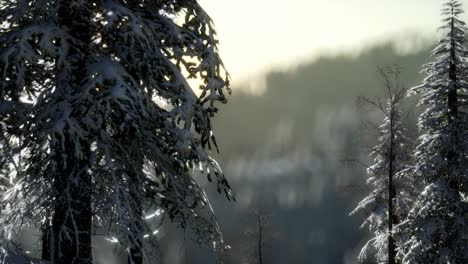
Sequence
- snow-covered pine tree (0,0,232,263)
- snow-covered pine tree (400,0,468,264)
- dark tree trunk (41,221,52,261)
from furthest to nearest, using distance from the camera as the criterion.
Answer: snow-covered pine tree (400,0,468,264) → dark tree trunk (41,221,52,261) → snow-covered pine tree (0,0,232,263)

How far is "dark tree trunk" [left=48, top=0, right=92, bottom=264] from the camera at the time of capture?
284 inches

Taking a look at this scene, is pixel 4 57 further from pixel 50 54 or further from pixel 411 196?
pixel 411 196

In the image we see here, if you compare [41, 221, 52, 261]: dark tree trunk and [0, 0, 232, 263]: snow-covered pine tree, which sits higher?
[0, 0, 232, 263]: snow-covered pine tree

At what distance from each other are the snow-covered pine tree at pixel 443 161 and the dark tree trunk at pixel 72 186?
12622 mm

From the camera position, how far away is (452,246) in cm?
1658

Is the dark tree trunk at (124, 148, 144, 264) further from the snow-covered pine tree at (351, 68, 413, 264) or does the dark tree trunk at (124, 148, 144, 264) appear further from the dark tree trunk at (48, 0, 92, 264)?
the snow-covered pine tree at (351, 68, 413, 264)

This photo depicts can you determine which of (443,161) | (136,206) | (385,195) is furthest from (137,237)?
(385,195)

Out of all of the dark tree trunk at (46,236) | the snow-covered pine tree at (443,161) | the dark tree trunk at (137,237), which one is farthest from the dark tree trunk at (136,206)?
the snow-covered pine tree at (443,161)

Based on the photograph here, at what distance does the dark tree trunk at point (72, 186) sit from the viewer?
721 centimetres

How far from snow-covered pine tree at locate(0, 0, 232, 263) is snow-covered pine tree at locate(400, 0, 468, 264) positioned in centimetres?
1055

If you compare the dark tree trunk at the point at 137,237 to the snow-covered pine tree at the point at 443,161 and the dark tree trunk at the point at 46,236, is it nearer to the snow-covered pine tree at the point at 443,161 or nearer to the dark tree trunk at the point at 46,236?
the dark tree trunk at the point at 46,236

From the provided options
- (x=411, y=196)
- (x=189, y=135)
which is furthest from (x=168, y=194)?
(x=411, y=196)

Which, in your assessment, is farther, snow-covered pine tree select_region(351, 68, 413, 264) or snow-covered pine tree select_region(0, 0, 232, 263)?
snow-covered pine tree select_region(351, 68, 413, 264)

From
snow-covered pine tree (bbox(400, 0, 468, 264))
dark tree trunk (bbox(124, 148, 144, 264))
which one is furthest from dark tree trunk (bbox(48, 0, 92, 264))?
snow-covered pine tree (bbox(400, 0, 468, 264))
